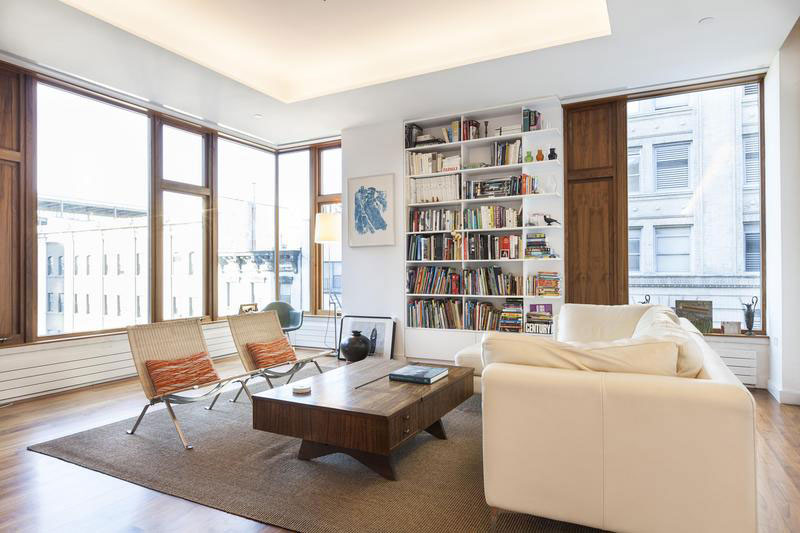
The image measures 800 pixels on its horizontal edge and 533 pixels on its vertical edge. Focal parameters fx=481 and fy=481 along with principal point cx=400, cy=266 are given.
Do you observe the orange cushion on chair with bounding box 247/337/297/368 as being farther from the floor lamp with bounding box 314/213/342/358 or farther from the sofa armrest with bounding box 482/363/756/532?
the sofa armrest with bounding box 482/363/756/532

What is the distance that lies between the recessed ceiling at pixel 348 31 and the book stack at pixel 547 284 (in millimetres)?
2271

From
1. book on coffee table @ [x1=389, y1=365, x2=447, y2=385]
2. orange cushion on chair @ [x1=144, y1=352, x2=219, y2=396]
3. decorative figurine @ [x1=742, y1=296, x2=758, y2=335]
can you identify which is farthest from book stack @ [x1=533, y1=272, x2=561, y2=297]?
orange cushion on chair @ [x1=144, y1=352, x2=219, y2=396]

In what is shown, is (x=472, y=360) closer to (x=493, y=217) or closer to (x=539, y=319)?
(x=539, y=319)

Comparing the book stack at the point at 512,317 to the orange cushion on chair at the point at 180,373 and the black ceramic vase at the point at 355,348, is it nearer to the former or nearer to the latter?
the black ceramic vase at the point at 355,348

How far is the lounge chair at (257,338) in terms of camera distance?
399 centimetres

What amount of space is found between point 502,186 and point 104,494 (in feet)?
14.5

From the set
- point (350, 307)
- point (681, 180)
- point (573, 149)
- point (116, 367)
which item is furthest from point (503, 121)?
point (116, 367)

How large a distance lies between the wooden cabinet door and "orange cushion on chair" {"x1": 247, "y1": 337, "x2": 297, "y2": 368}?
2116 mm

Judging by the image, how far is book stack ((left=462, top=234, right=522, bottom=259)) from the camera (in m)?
5.31

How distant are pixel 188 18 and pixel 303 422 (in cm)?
354

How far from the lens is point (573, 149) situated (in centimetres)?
533

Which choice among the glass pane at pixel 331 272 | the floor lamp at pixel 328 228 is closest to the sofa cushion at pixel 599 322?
the floor lamp at pixel 328 228

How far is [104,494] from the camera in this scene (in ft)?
8.23

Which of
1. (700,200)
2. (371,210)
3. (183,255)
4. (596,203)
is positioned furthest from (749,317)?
(183,255)
